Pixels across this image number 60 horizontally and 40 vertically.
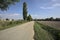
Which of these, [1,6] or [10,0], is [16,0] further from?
[1,6]

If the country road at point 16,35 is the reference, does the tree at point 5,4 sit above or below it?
above

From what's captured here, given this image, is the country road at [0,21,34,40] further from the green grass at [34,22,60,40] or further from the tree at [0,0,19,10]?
the tree at [0,0,19,10]

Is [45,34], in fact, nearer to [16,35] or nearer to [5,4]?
[16,35]

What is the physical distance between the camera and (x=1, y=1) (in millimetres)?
20797

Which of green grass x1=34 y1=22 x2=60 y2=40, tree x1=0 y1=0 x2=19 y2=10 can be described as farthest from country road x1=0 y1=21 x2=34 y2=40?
tree x1=0 y1=0 x2=19 y2=10

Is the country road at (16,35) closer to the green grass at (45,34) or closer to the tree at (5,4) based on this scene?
the green grass at (45,34)

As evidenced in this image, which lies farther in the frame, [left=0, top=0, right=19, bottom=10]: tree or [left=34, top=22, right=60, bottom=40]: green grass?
[left=0, top=0, right=19, bottom=10]: tree

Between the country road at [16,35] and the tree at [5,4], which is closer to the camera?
the country road at [16,35]

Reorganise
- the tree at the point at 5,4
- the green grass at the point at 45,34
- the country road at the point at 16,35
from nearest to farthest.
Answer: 1. the country road at the point at 16,35
2. the green grass at the point at 45,34
3. the tree at the point at 5,4

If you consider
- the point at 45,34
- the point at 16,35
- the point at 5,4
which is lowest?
the point at 45,34

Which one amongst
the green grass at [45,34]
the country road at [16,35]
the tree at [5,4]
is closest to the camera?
the country road at [16,35]

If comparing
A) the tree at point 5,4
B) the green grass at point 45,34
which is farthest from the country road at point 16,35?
the tree at point 5,4

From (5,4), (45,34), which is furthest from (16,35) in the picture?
(5,4)

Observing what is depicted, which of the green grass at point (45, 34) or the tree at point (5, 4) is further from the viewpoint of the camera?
the tree at point (5, 4)
